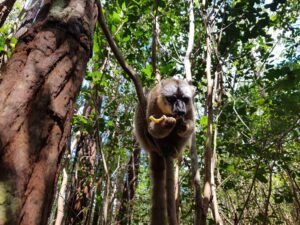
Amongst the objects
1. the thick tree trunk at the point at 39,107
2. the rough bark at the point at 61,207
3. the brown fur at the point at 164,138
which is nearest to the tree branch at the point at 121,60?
the brown fur at the point at 164,138

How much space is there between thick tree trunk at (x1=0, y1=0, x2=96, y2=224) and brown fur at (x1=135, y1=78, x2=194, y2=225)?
245 cm

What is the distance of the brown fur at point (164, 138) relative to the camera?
3.88 m

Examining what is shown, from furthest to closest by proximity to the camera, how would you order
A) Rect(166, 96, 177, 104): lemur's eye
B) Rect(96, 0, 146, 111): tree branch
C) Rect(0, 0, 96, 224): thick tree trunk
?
Rect(166, 96, 177, 104): lemur's eye → Rect(96, 0, 146, 111): tree branch → Rect(0, 0, 96, 224): thick tree trunk

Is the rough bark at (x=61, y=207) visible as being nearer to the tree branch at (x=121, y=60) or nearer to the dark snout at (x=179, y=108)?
the dark snout at (x=179, y=108)

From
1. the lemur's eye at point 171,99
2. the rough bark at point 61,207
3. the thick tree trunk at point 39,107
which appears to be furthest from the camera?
the rough bark at point 61,207

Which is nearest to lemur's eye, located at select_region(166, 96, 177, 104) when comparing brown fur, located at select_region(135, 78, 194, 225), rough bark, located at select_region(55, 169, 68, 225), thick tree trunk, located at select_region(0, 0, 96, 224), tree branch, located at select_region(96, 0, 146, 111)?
brown fur, located at select_region(135, 78, 194, 225)

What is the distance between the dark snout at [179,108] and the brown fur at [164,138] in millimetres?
46

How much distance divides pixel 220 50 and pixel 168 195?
289cm

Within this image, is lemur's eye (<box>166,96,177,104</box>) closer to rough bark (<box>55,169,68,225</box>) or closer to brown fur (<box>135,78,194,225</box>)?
brown fur (<box>135,78,194,225</box>)

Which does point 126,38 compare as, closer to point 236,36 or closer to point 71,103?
point 236,36

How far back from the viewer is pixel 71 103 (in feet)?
5.29

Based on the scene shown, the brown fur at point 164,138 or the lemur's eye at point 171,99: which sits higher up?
the lemur's eye at point 171,99

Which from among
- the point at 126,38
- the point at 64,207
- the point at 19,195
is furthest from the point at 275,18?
the point at 19,195

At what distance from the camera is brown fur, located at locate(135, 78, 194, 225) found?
3875 mm
